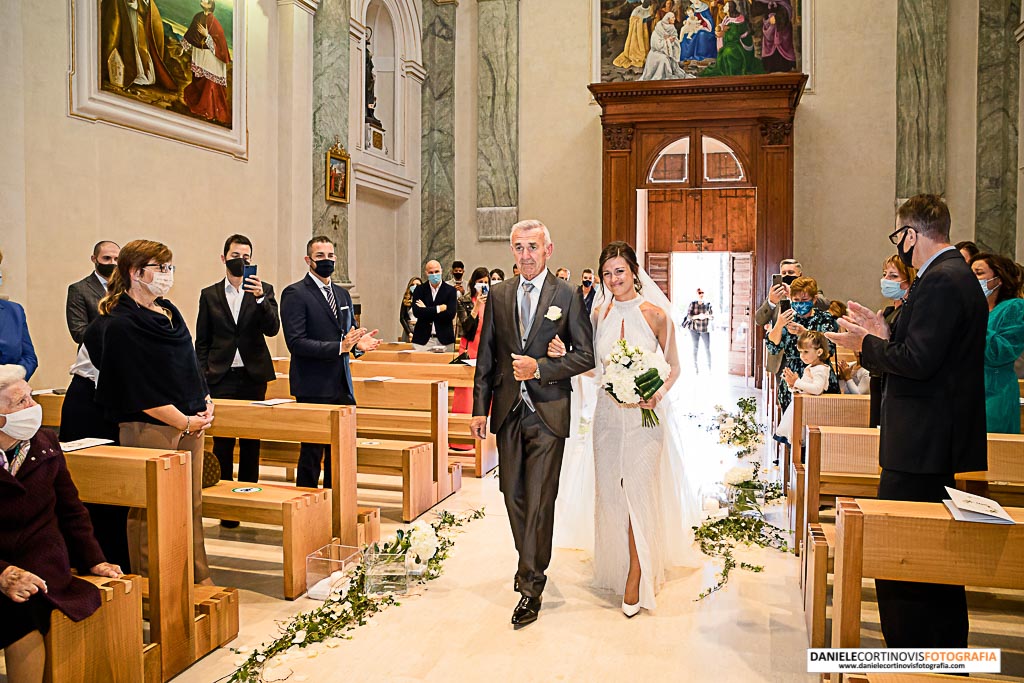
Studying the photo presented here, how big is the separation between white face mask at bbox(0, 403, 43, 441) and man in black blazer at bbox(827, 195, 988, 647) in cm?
309

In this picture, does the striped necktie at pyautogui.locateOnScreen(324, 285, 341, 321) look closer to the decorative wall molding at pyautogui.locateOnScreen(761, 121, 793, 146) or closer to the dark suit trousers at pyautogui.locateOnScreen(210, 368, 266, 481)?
the dark suit trousers at pyautogui.locateOnScreen(210, 368, 266, 481)

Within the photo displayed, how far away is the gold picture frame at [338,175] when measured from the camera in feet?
38.0

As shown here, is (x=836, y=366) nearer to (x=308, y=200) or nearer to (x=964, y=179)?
(x=308, y=200)

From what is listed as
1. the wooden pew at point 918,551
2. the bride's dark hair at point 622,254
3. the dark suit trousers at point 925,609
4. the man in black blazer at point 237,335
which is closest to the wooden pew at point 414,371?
the man in black blazer at point 237,335

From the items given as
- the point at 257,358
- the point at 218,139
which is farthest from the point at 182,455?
the point at 218,139

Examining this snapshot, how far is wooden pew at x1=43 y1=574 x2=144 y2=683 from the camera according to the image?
9.49ft

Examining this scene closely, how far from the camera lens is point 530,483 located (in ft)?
13.3

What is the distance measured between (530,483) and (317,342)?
76.2 inches

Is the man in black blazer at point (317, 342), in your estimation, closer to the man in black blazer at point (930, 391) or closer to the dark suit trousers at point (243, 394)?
the dark suit trousers at point (243, 394)

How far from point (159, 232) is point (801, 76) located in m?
9.76

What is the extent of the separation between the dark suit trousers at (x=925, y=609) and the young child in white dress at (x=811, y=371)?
2.68 meters

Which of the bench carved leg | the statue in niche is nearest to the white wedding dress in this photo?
the bench carved leg

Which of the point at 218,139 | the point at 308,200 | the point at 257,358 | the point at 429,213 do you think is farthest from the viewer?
the point at 429,213

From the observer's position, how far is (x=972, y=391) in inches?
121
